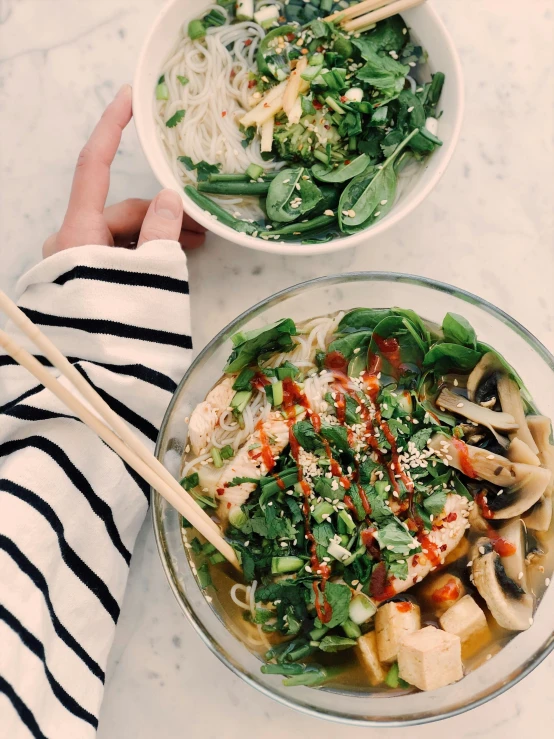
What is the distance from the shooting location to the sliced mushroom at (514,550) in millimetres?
1682

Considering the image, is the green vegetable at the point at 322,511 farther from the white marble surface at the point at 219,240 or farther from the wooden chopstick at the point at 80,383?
the white marble surface at the point at 219,240

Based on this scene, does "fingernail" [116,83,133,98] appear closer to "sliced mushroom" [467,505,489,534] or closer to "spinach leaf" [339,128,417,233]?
"spinach leaf" [339,128,417,233]

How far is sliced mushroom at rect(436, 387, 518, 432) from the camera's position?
1.70m

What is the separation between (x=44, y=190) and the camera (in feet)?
7.02

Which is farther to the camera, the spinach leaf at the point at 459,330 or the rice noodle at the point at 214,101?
the rice noodle at the point at 214,101

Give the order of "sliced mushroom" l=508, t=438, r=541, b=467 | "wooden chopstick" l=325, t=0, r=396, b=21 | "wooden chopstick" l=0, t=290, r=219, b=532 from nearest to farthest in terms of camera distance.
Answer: "wooden chopstick" l=0, t=290, r=219, b=532
"sliced mushroom" l=508, t=438, r=541, b=467
"wooden chopstick" l=325, t=0, r=396, b=21

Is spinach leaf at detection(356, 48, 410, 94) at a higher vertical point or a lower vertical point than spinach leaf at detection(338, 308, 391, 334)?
higher

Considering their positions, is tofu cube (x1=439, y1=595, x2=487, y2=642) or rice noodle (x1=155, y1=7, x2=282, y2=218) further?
rice noodle (x1=155, y1=7, x2=282, y2=218)

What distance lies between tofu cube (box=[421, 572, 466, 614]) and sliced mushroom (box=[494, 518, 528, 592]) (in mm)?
127

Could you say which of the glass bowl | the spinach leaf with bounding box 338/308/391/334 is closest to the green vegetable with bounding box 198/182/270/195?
the glass bowl

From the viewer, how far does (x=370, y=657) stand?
166cm

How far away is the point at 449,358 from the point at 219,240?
809 millimetres

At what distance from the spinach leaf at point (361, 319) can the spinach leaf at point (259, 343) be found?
0.50 ft

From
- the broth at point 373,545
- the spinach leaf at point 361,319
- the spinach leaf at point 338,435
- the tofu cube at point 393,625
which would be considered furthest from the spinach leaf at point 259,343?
the tofu cube at point 393,625
